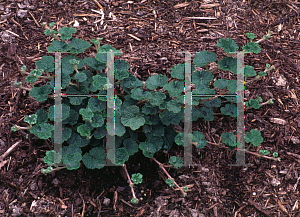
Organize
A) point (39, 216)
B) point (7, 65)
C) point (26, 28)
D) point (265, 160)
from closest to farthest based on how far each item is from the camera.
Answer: point (39, 216), point (265, 160), point (7, 65), point (26, 28)

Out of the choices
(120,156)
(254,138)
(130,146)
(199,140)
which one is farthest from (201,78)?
(120,156)

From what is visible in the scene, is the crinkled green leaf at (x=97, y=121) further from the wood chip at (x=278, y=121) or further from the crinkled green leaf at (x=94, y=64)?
the wood chip at (x=278, y=121)

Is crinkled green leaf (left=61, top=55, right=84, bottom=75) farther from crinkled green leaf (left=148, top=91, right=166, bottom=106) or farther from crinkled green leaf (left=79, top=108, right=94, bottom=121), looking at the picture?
crinkled green leaf (left=148, top=91, right=166, bottom=106)

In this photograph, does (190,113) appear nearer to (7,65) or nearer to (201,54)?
(201,54)

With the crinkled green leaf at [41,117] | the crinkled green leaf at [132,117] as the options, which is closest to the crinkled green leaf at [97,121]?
the crinkled green leaf at [132,117]

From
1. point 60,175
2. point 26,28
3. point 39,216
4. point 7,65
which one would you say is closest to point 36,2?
point 26,28

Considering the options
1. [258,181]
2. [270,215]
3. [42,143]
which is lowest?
[270,215]
